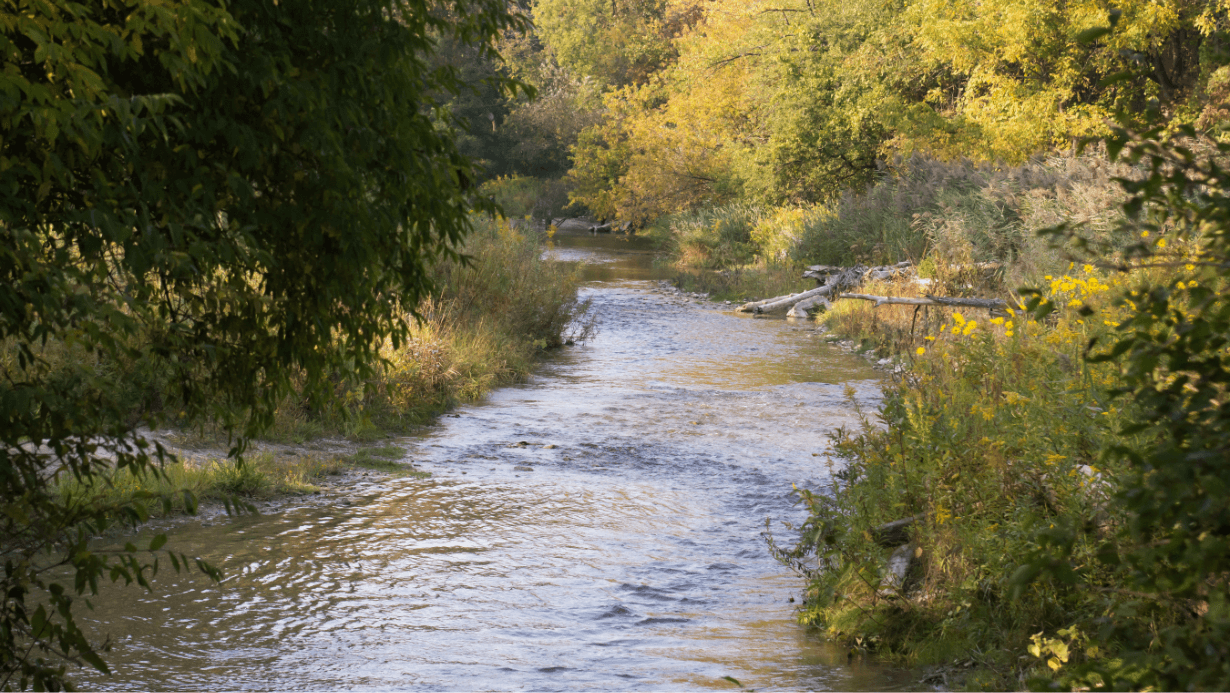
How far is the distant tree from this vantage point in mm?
2785

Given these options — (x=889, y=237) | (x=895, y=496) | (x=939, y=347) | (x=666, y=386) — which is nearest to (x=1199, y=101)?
(x=889, y=237)

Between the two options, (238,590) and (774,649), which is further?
(238,590)

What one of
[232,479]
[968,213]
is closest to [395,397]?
[232,479]

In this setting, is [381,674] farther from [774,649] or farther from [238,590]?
[774,649]

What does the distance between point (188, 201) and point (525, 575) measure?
356cm

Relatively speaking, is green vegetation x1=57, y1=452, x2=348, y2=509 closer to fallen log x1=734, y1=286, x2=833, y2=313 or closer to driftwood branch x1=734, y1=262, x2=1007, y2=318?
driftwood branch x1=734, y1=262, x2=1007, y2=318

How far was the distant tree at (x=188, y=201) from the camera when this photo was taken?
9.14 ft

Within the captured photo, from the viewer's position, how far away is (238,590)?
571 centimetres

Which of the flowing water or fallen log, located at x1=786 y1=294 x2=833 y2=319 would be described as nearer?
the flowing water

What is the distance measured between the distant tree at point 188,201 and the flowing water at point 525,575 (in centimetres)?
103

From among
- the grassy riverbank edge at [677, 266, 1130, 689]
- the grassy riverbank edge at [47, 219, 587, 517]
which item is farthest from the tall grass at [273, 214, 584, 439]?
the grassy riverbank edge at [677, 266, 1130, 689]

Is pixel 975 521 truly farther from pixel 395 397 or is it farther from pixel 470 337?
pixel 470 337

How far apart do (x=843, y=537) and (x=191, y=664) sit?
11.2 ft

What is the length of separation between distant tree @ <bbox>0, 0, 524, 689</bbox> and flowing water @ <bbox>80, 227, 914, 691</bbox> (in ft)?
3.38
